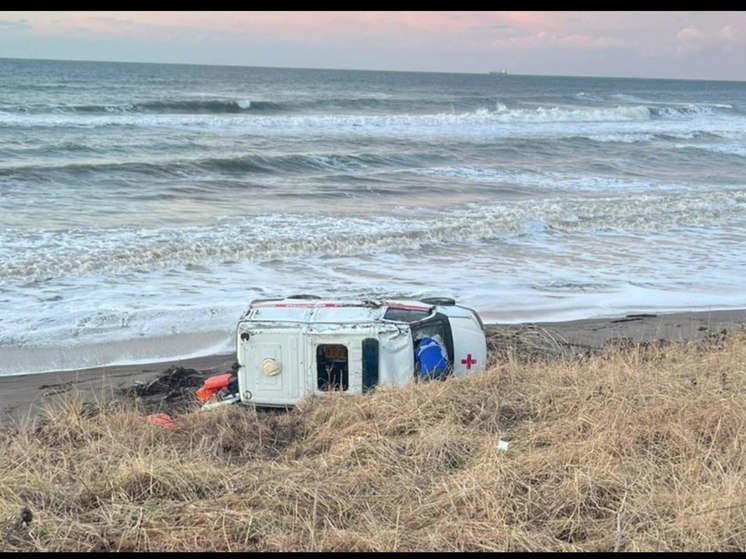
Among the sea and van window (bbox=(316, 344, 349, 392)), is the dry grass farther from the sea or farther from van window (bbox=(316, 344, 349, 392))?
the sea

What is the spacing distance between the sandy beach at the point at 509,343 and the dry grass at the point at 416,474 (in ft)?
6.87

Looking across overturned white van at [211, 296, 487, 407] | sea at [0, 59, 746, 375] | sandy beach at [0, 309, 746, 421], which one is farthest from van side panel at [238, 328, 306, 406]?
sea at [0, 59, 746, 375]

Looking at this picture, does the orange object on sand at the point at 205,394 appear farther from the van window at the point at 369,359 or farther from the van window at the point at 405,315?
the van window at the point at 405,315

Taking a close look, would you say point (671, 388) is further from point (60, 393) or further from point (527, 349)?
point (60, 393)

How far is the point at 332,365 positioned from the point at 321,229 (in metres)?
8.56

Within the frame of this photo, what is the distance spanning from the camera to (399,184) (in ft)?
69.6

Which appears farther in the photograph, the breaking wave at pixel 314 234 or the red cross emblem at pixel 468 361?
the breaking wave at pixel 314 234

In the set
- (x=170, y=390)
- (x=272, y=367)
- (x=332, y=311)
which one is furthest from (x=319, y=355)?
(x=170, y=390)

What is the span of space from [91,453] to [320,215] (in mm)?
12167

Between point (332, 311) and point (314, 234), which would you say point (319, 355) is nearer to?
point (332, 311)

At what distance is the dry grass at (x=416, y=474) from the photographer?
10.2 feet

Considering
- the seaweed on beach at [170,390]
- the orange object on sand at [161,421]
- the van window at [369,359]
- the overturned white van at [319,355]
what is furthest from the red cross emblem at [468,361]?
the orange object on sand at [161,421]

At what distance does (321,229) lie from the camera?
1438 centimetres

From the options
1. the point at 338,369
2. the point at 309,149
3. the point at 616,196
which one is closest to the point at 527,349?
the point at 338,369
